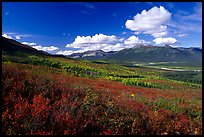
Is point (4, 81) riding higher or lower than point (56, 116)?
higher

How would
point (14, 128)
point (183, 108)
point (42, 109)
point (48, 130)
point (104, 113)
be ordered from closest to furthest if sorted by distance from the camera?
point (14, 128)
point (48, 130)
point (42, 109)
point (104, 113)
point (183, 108)

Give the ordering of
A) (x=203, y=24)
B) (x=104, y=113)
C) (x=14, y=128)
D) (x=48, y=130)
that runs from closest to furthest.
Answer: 1. (x=203, y=24)
2. (x=14, y=128)
3. (x=48, y=130)
4. (x=104, y=113)

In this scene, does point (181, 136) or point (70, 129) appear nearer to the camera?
point (70, 129)

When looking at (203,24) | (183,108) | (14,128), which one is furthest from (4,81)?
(183,108)

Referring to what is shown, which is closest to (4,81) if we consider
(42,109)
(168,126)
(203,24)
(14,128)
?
(42,109)

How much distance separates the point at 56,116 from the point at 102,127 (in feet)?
4.23

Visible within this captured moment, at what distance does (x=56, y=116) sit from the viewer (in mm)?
6547

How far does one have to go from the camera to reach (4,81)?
8398 mm

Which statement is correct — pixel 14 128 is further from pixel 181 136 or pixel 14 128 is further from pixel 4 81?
pixel 181 136

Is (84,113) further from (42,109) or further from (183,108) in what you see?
(183,108)

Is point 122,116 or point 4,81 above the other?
point 4,81

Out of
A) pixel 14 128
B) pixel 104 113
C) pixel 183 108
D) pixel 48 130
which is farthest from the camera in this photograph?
pixel 183 108

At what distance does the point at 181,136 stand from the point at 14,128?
439 centimetres

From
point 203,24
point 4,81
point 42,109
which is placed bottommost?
point 42,109
